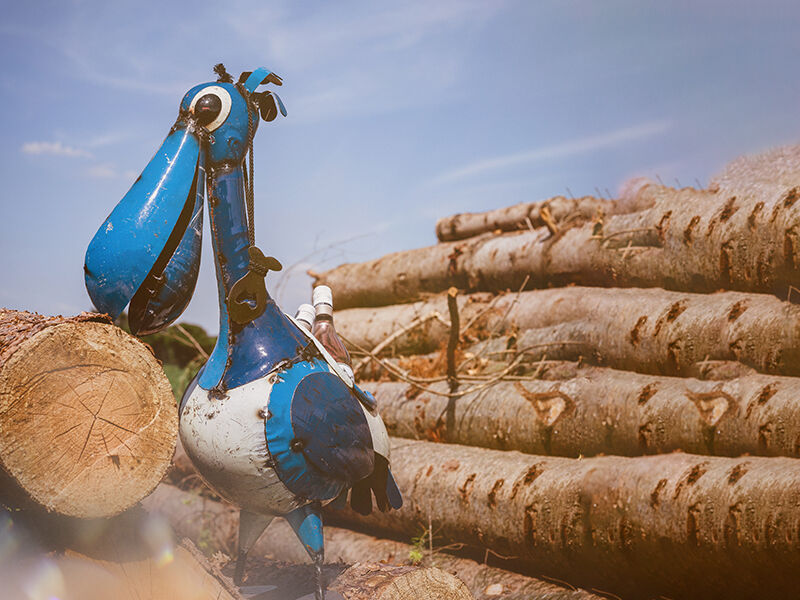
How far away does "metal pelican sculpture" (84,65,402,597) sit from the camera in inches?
75.9

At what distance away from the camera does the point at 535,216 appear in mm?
5801

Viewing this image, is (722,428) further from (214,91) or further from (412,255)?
(412,255)

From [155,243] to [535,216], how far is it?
14.0 ft

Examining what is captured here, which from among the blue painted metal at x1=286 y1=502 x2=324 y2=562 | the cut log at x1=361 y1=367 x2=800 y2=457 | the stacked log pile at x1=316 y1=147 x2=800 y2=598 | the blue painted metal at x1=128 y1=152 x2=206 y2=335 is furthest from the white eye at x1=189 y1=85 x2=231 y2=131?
the cut log at x1=361 y1=367 x2=800 y2=457

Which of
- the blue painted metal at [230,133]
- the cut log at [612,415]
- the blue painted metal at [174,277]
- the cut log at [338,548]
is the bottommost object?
the cut log at [338,548]

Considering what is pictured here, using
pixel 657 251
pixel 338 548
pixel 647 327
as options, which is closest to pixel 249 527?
pixel 338 548

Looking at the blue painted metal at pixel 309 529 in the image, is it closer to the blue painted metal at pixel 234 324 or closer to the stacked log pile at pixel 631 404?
the blue painted metal at pixel 234 324

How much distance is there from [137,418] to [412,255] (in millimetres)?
4297

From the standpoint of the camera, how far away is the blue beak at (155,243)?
74.2 inches

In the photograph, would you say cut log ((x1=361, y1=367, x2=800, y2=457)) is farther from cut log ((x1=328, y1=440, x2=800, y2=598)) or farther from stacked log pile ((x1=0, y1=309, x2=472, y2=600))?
stacked log pile ((x1=0, y1=309, x2=472, y2=600))

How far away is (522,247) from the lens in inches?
210

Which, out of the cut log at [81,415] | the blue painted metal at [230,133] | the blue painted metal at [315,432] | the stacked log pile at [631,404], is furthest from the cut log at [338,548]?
the blue painted metal at [230,133]

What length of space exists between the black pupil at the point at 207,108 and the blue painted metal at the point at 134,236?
0.53ft

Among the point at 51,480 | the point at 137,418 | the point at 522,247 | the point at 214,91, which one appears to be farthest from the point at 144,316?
the point at 522,247
